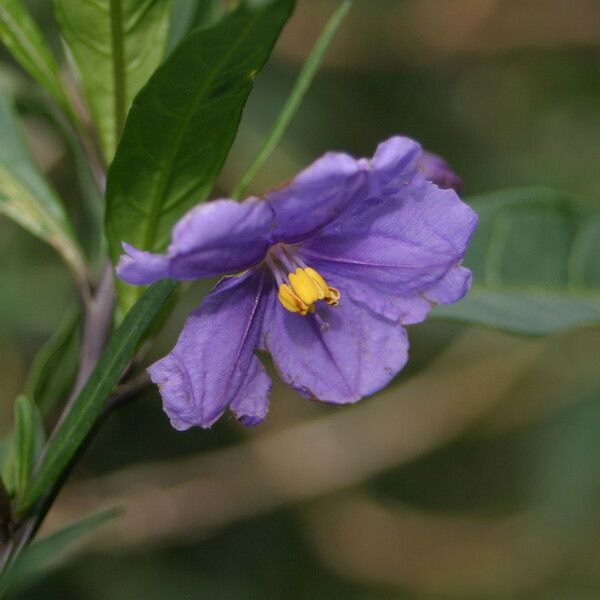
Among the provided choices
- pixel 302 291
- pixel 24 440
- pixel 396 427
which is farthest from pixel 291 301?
pixel 396 427

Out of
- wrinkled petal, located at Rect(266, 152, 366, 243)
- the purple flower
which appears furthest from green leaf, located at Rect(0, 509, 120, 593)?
wrinkled petal, located at Rect(266, 152, 366, 243)

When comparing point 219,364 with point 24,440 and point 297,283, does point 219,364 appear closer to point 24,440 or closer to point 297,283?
point 297,283

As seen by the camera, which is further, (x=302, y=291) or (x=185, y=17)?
(x=185, y=17)

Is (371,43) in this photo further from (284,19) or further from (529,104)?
(284,19)

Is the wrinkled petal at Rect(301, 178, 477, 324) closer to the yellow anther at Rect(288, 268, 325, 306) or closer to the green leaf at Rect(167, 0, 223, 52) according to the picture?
the yellow anther at Rect(288, 268, 325, 306)

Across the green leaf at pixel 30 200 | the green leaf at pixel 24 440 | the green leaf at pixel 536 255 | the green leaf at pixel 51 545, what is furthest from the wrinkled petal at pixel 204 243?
the green leaf at pixel 536 255

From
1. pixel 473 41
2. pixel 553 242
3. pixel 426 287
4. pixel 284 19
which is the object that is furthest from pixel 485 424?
pixel 284 19

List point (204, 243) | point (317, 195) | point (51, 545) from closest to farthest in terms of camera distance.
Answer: point (204, 243) → point (317, 195) → point (51, 545)
